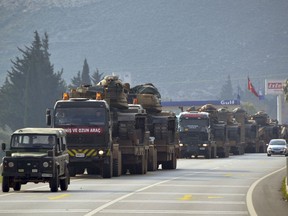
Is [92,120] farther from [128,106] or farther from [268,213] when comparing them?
[268,213]

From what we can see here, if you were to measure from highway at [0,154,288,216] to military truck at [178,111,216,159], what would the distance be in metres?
35.0

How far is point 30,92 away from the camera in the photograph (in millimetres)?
167625

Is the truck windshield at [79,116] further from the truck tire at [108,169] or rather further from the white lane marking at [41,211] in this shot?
the white lane marking at [41,211]

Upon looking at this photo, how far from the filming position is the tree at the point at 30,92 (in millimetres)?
164125

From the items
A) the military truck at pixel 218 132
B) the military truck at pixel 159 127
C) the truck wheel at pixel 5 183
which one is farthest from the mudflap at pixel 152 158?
the military truck at pixel 218 132

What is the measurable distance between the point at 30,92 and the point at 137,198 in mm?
133154

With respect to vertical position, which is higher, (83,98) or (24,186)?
(83,98)

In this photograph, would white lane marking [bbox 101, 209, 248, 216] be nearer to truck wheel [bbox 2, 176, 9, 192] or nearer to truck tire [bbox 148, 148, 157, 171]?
truck wheel [bbox 2, 176, 9, 192]

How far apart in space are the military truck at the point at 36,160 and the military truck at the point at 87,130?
8779mm

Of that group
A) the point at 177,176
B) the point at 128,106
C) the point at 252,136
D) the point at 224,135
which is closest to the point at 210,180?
the point at 177,176

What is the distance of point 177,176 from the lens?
5309cm

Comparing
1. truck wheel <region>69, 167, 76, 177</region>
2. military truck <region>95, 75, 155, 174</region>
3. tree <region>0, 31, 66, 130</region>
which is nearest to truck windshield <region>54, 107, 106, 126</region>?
military truck <region>95, 75, 155, 174</region>

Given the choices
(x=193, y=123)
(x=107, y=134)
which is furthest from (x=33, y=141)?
(x=193, y=123)

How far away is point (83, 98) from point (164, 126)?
12780 mm
